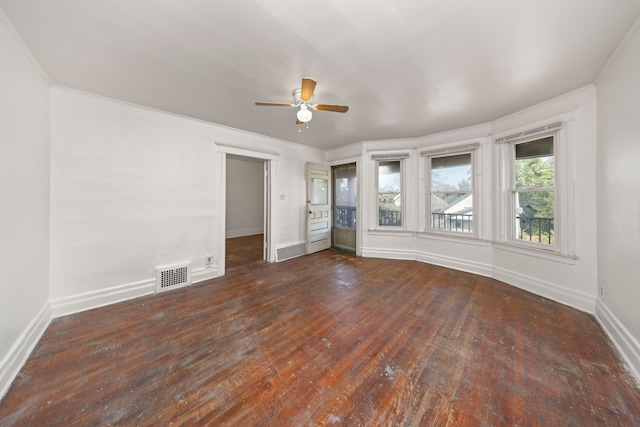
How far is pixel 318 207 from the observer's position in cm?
499

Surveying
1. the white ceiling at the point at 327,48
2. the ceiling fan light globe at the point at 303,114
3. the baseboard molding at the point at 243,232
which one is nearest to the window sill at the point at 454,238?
the white ceiling at the point at 327,48

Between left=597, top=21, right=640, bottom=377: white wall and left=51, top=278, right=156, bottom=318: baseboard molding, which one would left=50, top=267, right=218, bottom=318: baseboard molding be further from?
left=597, top=21, right=640, bottom=377: white wall

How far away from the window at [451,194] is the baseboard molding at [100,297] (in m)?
4.71

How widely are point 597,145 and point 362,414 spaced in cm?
350

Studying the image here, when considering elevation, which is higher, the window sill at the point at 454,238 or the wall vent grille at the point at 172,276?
the window sill at the point at 454,238

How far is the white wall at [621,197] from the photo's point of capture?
1681 millimetres

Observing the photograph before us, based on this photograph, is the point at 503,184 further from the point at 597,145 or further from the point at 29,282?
the point at 29,282

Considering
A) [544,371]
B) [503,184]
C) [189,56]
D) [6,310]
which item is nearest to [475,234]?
[503,184]

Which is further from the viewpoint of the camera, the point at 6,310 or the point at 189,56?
the point at 189,56

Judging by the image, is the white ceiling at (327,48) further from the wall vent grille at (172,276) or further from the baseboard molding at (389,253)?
the baseboard molding at (389,253)

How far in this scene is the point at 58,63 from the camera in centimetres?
196

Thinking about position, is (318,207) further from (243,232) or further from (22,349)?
(22,349)

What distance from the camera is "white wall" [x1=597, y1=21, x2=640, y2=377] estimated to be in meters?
1.68

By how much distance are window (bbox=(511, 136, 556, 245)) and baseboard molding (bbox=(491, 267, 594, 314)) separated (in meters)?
0.53
